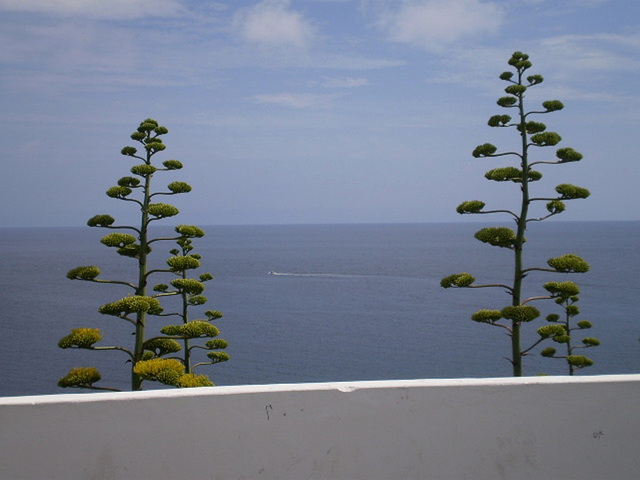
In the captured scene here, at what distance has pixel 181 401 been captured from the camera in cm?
234

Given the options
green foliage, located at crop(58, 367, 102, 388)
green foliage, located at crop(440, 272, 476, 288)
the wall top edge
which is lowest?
green foliage, located at crop(58, 367, 102, 388)

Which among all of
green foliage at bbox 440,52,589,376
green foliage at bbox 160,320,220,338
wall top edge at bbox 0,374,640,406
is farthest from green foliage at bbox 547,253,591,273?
wall top edge at bbox 0,374,640,406

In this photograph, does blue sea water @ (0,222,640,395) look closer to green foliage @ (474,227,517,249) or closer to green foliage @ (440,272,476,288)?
green foliage @ (440,272,476,288)

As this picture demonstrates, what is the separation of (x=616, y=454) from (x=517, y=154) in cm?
764

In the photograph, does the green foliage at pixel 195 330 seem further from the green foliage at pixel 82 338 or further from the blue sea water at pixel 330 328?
the blue sea water at pixel 330 328

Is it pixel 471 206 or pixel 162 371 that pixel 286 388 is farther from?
pixel 471 206

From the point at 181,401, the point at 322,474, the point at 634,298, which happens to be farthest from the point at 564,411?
the point at 634,298

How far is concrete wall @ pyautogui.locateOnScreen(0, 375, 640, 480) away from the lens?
2.29m

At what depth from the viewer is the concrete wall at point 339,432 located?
7.53ft

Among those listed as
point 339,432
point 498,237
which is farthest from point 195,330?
point 339,432

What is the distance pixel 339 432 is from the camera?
7.90ft

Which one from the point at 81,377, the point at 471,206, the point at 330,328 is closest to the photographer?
the point at 81,377

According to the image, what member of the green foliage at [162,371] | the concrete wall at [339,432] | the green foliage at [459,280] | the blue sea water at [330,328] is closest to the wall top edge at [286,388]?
the concrete wall at [339,432]

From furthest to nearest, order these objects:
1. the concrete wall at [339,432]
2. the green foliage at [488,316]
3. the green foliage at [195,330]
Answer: the green foliage at [488,316] → the green foliage at [195,330] → the concrete wall at [339,432]
